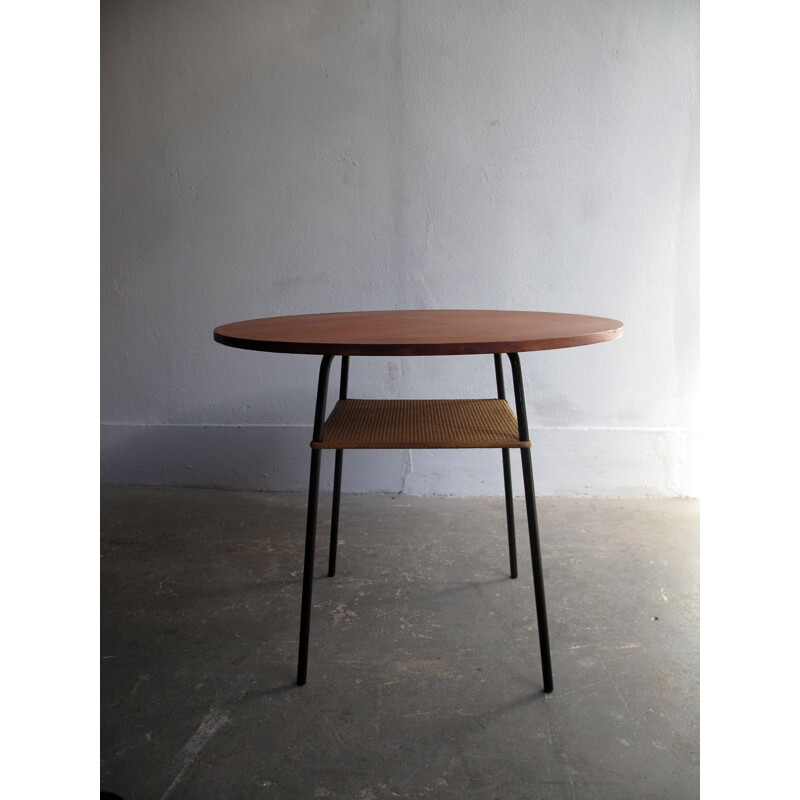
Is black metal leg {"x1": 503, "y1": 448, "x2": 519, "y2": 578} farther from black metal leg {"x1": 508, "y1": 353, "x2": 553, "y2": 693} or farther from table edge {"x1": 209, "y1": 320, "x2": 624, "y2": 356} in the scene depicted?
table edge {"x1": 209, "y1": 320, "x2": 624, "y2": 356}

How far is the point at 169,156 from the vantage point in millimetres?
2898

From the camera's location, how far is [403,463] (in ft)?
9.68

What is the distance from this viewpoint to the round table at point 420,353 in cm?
138

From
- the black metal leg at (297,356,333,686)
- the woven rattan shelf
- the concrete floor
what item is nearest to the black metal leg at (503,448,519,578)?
the concrete floor

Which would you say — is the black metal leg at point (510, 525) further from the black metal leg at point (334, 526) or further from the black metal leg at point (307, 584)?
the black metal leg at point (307, 584)

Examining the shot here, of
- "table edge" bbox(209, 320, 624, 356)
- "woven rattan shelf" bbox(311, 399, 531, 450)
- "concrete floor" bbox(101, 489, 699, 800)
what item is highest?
"table edge" bbox(209, 320, 624, 356)

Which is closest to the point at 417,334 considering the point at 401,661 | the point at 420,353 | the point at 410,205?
the point at 420,353

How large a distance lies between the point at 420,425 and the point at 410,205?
1.39 m

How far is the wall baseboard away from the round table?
1.01m

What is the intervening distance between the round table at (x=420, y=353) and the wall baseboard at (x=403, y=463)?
101 cm

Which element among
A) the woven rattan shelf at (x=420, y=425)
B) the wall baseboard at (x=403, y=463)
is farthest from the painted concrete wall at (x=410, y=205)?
the woven rattan shelf at (x=420, y=425)

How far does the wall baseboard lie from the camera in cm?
288
